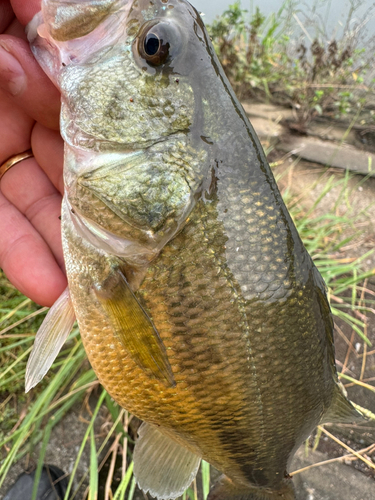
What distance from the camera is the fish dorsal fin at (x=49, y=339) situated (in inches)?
48.1

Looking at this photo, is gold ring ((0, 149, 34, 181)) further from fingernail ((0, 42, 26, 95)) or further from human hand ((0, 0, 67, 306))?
fingernail ((0, 42, 26, 95))

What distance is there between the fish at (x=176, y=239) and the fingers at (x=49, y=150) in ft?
1.68

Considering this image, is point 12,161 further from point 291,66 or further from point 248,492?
point 291,66

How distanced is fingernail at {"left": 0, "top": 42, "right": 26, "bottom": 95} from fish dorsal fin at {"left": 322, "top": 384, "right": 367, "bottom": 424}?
1537 mm

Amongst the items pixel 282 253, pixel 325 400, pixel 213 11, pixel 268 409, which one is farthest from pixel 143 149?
pixel 213 11

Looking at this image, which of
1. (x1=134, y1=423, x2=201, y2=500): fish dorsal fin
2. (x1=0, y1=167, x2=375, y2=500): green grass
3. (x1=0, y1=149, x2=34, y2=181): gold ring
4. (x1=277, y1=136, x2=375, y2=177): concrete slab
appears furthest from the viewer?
(x1=277, y1=136, x2=375, y2=177): concrete slab

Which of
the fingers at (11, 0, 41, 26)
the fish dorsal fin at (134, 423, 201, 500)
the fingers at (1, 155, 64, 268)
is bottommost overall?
the fish dorsal fin at (134, 423, 201, 500)

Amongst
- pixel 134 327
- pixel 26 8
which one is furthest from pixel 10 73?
pixel 134 327

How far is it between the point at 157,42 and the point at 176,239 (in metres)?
0.52

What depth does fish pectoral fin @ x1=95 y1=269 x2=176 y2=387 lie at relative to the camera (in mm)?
1071

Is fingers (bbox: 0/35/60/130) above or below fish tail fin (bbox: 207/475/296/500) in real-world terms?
above


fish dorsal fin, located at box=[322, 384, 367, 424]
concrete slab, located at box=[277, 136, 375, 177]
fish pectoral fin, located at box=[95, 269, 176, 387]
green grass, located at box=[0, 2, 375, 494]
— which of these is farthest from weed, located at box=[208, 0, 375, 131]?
fish pectoral fin, located at box=[95, 269, 176, 387]

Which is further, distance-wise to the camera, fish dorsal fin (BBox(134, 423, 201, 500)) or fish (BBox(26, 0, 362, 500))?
fish dorsal fin (BBox(134, 423, 201, 500))

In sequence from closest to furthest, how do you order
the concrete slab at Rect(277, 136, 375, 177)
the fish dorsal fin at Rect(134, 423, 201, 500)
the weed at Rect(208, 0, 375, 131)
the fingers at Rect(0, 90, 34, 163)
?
the fish dorsal fin at Rect(134, 423, 201, 500), the fingers at Rect(0, 90, 34, 163), the concrete slab at Rect(277, 136, 375, 177), the weed at Rect(208, 0, 375, 131)
